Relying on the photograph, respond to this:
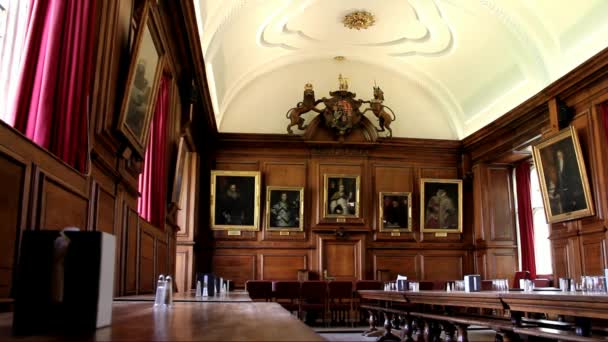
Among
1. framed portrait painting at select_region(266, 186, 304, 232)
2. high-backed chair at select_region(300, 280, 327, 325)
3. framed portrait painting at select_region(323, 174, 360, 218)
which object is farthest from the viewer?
framed portrait painting at select_region(323, 174, 360, 218)

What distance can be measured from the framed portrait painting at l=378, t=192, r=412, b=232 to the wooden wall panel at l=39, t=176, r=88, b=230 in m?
9.14

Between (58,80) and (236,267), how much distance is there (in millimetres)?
8848

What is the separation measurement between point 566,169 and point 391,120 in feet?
14.1

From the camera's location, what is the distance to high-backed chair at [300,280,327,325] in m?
9.66

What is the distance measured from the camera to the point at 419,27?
11242 mm

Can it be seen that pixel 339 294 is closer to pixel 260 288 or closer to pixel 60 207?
pixel 260 288

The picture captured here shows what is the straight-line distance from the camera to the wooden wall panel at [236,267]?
1198cm

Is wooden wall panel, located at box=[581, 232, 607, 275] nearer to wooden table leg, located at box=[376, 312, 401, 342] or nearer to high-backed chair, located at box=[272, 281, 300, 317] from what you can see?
wooden table leg, located at box=[376, 312, 401, 342]

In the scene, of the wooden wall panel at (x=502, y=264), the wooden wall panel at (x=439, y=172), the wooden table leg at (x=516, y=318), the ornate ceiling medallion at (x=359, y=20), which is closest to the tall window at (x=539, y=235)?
the wooden wall panel at (x=502, y=264)

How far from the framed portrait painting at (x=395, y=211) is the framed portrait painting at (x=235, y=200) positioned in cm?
280

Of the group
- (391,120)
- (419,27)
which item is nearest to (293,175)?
(391,120)

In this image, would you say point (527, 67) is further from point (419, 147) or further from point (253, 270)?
point (253, 270)

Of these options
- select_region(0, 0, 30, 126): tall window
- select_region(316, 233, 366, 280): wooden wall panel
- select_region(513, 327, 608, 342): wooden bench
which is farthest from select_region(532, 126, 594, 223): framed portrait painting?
select_region(0, 0, 30, 126): tall window

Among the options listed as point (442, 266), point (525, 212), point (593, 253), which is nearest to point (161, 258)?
point (593, 253)
